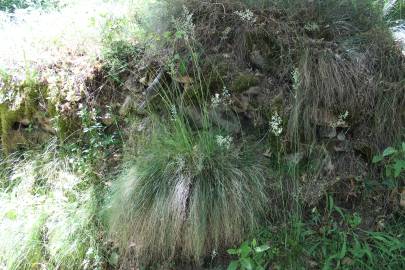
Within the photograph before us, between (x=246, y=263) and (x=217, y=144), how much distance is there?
813 mm

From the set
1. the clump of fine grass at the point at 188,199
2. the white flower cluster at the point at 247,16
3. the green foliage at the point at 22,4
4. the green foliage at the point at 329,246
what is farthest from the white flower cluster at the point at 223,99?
the green foliage at the point at 22,4

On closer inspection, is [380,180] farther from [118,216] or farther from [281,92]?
[118,216]

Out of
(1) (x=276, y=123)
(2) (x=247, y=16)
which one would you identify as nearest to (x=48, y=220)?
(1) (x=276, y=123)

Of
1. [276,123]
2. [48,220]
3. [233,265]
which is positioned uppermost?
[276,123]

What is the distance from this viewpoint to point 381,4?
3.47 metres

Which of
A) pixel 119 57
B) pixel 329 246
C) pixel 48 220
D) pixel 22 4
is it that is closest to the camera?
pixel 329 246

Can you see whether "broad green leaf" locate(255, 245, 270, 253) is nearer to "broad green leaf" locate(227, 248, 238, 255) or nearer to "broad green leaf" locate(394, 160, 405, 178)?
"broad green leaf" locate(227, 248, 238, 255)

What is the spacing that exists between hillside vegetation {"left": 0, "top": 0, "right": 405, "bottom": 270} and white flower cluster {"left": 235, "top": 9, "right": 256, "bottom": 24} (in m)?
0.02

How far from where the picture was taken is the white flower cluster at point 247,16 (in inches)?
118

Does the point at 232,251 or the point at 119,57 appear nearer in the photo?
the point at 232,251

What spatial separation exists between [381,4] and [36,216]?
340 cm

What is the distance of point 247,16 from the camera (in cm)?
302

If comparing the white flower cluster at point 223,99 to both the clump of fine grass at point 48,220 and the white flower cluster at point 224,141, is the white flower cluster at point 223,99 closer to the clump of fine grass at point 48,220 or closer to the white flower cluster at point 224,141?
the white flower cluster at point 224,141

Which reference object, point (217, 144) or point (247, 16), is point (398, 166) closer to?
point (217, 144)
